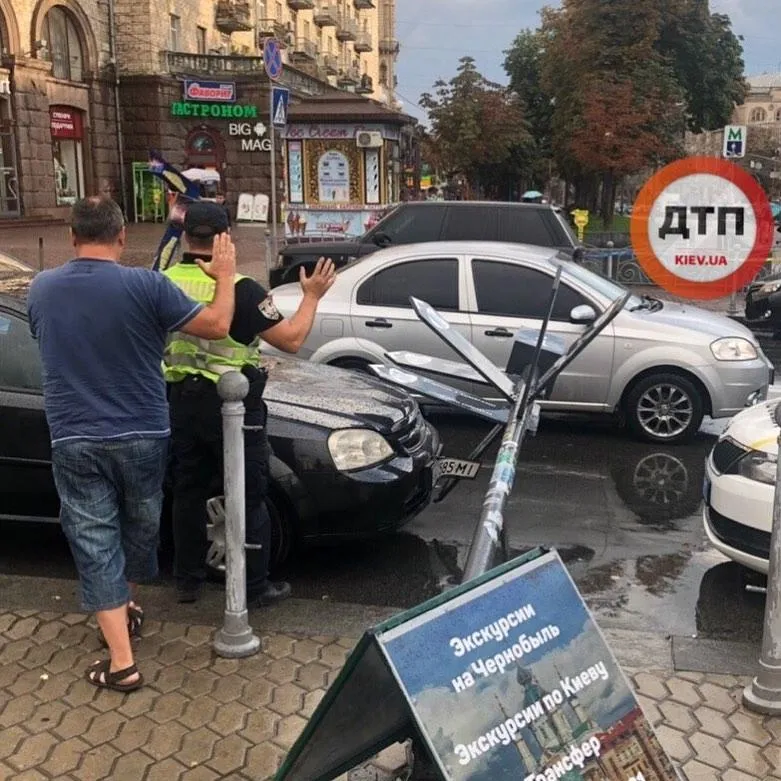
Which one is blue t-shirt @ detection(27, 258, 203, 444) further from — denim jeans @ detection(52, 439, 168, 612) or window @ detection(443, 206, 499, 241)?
window @ detection(443, 206, 499, 241)

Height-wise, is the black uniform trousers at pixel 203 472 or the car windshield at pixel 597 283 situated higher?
the car windshield at pixel 597 283

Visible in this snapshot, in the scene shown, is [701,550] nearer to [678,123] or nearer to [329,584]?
[329,584]

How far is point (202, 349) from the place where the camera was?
4.17 meters

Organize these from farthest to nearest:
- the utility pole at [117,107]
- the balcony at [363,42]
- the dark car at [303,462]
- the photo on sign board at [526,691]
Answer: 1. the balcony at [363,42]
2. the utility pole at [117,107]
3. the dark car at [303,462]
4. the photo on sign board at [526,691]

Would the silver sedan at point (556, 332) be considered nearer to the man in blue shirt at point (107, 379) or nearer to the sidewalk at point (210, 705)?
the sidewalk at point (210, 705)

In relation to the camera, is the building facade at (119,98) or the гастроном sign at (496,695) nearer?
the гастроном sign at (496,695)

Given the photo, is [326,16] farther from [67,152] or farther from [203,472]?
[203,472]

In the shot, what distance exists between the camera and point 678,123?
108 feet

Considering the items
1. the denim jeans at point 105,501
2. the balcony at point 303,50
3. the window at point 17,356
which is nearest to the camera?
the denim jeans at point 105,501

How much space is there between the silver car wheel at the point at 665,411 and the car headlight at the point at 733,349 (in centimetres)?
42

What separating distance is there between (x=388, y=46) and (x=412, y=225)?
236 ft

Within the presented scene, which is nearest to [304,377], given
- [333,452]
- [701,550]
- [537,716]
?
[333,452]

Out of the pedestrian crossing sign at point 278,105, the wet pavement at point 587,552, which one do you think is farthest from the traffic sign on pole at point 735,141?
the wet pavement at point 587,552

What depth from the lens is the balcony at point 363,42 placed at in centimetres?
6638
